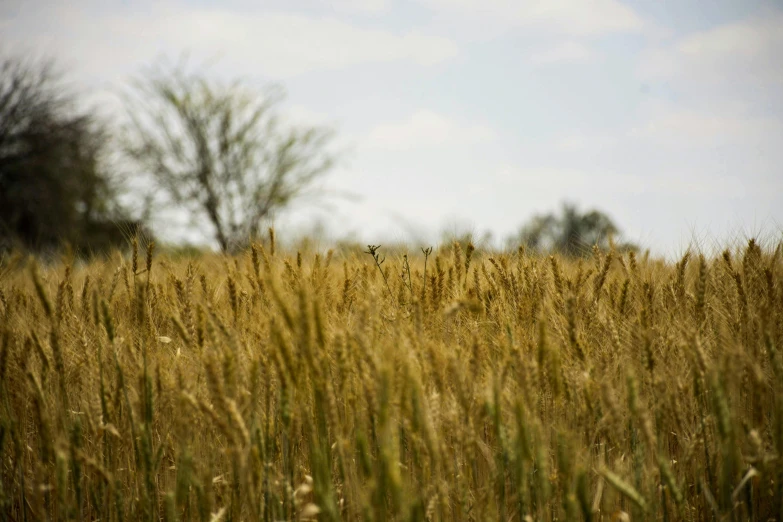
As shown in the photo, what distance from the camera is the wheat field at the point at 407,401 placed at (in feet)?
4.05

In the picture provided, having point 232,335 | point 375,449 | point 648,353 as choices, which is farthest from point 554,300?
point 232,335

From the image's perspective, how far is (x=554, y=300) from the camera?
2.36m

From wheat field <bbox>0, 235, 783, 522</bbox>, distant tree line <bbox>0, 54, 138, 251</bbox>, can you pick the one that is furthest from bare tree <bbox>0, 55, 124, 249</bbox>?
wheat field <bbox>0, 235, 783, 522</bbox>

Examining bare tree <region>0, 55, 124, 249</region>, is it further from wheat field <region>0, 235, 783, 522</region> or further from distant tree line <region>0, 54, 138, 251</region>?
wheat field <region>0, 235, 783, 522</region>

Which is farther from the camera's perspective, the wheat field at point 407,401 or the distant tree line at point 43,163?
the distant tree line at point 43,163

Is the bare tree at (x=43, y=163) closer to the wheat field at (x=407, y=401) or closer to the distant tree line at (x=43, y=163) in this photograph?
the distant tree line at (x=43, y=163)

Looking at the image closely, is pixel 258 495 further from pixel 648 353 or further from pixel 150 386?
pixel 648 353

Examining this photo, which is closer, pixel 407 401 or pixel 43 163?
pixel 407 401

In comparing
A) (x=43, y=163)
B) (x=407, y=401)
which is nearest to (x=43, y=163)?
(x=43, y=163)

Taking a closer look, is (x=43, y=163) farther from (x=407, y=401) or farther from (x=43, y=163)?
(x=407, y=401)

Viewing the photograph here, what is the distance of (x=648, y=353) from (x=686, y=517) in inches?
25.5

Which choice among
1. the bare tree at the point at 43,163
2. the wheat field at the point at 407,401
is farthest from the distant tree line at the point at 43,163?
the wheat field at the point at 407,401

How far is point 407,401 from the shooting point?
48.9 inches

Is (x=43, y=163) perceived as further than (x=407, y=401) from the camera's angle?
Yes
